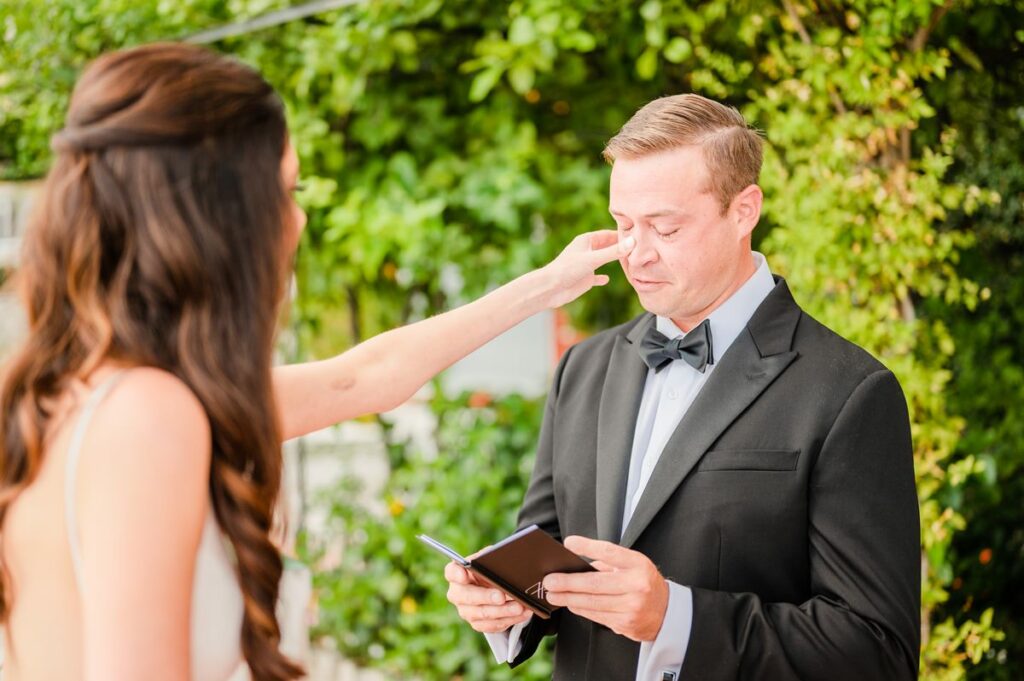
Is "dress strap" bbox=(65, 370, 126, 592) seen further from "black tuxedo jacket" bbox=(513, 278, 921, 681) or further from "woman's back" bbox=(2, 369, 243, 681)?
"black tuxedo jacket" bbox=(513, 278, 921, 681)

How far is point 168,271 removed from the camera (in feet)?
3.90

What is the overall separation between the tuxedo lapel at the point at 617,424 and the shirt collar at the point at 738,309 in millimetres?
168

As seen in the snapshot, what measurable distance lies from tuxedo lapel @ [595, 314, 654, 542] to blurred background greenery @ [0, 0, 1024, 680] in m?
0.99

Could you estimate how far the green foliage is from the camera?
3.96 metres

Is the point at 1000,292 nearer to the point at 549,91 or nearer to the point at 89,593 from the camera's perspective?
the point at 549,91

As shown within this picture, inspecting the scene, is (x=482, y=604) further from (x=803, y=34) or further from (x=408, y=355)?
(x=803, y=34)

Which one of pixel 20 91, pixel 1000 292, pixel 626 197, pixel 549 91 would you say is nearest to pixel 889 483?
pixel 626 197

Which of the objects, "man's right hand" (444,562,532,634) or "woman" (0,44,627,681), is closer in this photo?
"woman" (0,44,627,681)

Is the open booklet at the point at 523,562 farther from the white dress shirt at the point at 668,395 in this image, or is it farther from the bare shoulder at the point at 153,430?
the bare shoulder at the point at 153,430

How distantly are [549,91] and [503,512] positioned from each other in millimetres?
1639

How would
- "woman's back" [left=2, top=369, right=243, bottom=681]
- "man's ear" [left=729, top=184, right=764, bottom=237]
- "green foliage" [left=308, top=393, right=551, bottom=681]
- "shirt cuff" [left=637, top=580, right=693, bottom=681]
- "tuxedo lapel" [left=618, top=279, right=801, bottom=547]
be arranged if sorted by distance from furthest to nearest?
"green foliage" [left=308, top=393, right=551, bottom=681]
"man's ear" [left=729, top=184, right=764, bottom=237]
"tuxedo lapel" [left=618, top=279, right=801, bottom=547]
"shirt cuff" [left=637, top=580, right=693, bottom=681]
"woman's back" [left=2, top=369, right=243, bottom=681]

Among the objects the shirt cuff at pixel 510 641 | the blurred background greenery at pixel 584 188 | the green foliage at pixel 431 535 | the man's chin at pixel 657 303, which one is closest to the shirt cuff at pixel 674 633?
the shirt cuff at pixel 510 641

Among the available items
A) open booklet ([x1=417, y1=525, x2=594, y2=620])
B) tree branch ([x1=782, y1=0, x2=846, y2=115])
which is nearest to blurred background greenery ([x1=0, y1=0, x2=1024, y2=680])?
tree branch ([x1=782, y1=0, x2=846, y2=115])

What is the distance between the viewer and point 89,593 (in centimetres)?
107
